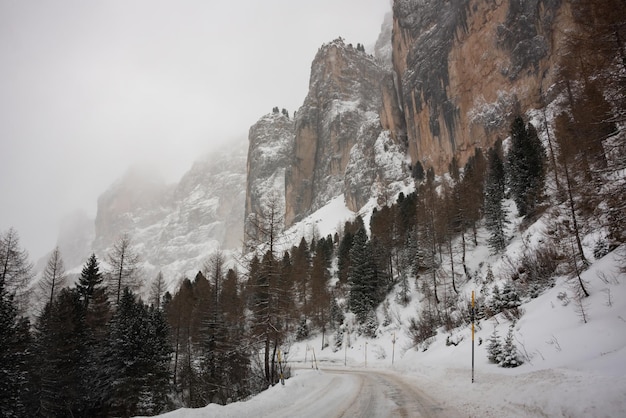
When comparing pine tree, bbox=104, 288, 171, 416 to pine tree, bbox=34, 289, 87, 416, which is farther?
pine tree, bbox=104, 288, 171, 416

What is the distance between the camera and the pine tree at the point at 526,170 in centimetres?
3294

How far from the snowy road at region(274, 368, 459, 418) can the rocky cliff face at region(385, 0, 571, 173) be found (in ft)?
230

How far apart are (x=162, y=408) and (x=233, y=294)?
19004 mm

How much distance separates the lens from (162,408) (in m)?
22.0

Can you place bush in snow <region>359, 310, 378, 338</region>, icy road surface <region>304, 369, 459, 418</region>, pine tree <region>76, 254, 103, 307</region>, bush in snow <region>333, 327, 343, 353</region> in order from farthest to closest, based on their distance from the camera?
bush in snow <region>333, 327, 343, 353</region>
bush in snow <region>359, 310, 378, 338</region>
pine tree <region>76, 254, 103, 307</region>
icy road surface <region>304, 369, 459, 418</region>

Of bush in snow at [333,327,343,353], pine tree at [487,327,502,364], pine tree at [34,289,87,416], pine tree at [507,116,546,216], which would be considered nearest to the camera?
pine tree at [487,327,502,364]

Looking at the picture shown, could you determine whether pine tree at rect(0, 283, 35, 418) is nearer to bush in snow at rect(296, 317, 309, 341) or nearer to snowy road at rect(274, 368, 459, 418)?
snowy road at rect(274, 368, 459, 418)

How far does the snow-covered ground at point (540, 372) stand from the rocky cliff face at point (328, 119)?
5054 inches

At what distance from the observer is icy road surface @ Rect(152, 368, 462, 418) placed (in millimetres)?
7715

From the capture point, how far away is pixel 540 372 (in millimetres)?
7965

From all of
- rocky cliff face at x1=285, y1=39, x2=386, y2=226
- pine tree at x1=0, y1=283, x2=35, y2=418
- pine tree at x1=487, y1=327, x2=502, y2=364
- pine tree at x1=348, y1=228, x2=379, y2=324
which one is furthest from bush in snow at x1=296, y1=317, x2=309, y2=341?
rocky cliff face at x1=285, y1=39, x2=386, y2=226

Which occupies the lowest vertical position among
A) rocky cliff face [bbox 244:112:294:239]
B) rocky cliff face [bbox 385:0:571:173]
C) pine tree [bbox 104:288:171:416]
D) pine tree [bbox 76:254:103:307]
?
pine tree [bbox 104:288:171:416]

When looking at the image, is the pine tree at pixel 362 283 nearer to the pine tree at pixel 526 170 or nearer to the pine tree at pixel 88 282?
the pine tree at pixel 526 170

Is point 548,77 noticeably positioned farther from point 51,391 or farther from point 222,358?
point 51,391
